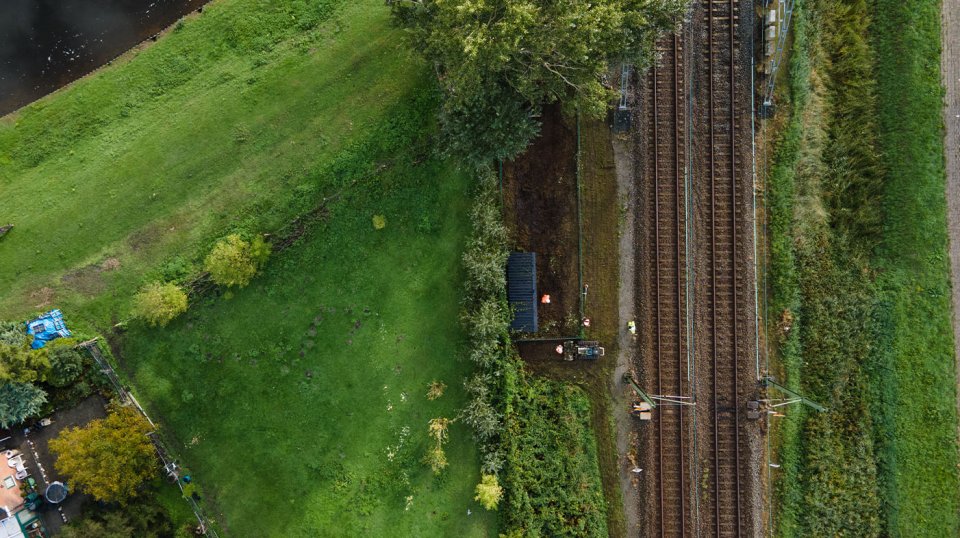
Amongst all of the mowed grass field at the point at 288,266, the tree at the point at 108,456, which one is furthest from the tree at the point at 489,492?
the tree at the point at 108,456

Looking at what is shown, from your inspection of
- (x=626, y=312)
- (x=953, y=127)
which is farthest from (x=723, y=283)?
(x=953, y=127)

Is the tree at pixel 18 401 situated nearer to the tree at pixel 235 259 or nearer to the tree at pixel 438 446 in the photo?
the tree at pixel 235 259

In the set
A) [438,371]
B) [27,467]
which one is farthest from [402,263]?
[27,467]

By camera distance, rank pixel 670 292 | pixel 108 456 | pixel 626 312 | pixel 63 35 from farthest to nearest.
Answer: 1. pixel 63 35
2. pixel 626 312
3. pixel 670 292
4. pixel 108 456

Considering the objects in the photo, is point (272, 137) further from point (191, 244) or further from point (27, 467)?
point (27, 467)

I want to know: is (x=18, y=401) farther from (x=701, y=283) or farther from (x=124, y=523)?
(x=701, y=283)

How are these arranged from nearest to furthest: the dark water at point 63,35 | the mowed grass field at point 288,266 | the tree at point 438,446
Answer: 1. the tree at point 438,446
2. the mowed grass field at point 288,266
3. the dark water at point 63,35
